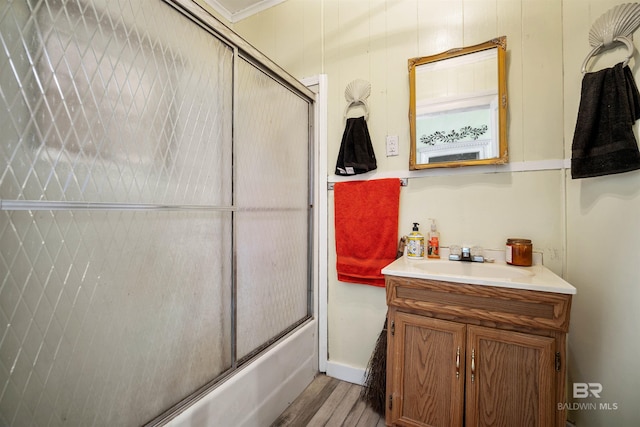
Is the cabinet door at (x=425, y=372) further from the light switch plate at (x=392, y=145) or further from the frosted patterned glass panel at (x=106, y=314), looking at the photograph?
the light switch plate at (x=392, y=145)

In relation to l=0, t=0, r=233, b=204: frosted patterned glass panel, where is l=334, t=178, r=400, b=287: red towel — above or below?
below

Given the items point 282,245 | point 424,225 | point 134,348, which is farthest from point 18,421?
point 424,225

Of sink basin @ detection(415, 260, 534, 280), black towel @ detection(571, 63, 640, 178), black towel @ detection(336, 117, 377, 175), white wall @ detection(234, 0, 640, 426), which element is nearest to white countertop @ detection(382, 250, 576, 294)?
sink basin @ detection(415, 260, 534, 280)

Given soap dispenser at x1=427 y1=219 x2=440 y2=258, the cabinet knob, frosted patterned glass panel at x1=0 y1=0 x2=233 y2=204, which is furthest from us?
soap dispenser at x1=427 y1=219 x2=440 y2=258

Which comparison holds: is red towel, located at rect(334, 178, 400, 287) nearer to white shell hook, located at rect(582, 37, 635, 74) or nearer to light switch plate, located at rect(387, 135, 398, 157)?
light switch plate, located at rect(387, 135, 398, 157)

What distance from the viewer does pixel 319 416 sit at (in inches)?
57.9

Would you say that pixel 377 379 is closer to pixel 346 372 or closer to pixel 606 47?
pixel 346 372

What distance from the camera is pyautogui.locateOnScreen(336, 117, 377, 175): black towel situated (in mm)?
1681

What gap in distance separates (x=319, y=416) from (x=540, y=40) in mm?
2240

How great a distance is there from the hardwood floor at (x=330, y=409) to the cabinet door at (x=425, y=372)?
0.21 m

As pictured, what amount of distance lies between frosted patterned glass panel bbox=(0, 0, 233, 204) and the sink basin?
1.10m

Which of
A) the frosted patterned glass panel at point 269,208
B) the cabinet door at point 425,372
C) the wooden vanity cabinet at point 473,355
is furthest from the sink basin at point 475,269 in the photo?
the frosted patterned glass panel at point 269,208

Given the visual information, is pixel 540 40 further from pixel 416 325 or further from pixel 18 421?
pixel 18 421

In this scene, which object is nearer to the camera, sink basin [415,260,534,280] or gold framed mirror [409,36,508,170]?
sink basin [415,260,534,280]
